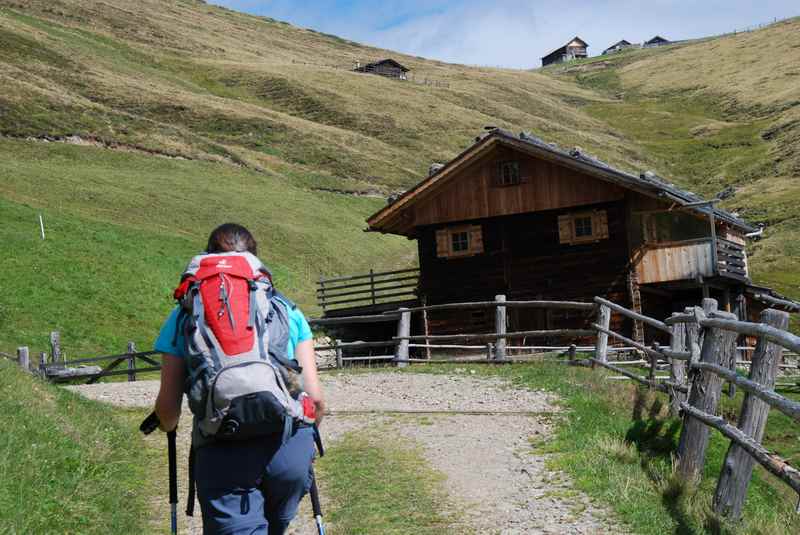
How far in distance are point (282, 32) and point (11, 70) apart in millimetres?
103244

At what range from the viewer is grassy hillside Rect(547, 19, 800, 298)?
2788 inches

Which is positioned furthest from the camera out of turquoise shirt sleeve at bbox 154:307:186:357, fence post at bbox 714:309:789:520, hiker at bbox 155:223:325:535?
fence post at bbox 714:309:789:520

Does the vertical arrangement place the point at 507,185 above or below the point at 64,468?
above

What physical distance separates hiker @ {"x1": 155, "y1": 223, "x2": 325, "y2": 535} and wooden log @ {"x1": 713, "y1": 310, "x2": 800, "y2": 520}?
4.16 metres

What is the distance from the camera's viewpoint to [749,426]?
7.46 metres

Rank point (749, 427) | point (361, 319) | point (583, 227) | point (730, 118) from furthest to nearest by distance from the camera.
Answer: point (730, 118)
point (583, 227)
point (361, 319)
point (749, 427)

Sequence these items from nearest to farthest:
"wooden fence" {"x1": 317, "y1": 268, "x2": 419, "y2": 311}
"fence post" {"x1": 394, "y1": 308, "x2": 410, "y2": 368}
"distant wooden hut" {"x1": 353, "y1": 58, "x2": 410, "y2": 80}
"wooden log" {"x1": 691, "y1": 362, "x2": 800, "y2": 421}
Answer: "wooden log" {"x1": 691, "y1": 362, "x2": 800, "y2": 421}, "fence post" {"x1": 394, "y1": 308, "x2": 410, "y2": 368}, "wooden fence" {"x1": 317, "y1": 268, "x2": 419, "y2": 311}, "distant wooden hut" {"x1": 353, "y1": 58, "x2": 410, "y2": 80}

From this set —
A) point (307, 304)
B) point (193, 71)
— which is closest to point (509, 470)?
point (307, 304)

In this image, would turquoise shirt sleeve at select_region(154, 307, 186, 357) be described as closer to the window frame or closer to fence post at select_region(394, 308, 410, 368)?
fence post at select_region(394, 308, 410, 368)

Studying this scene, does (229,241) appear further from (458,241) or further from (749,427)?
(458,241)

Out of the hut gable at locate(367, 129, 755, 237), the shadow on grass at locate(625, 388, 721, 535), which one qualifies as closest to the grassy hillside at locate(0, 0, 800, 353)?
the hut gable at locate(367, 129, 755, 237)

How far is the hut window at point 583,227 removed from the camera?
88.4 ft

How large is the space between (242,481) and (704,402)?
6.03m

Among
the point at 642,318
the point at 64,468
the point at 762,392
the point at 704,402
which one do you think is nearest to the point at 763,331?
the point at 762,392
